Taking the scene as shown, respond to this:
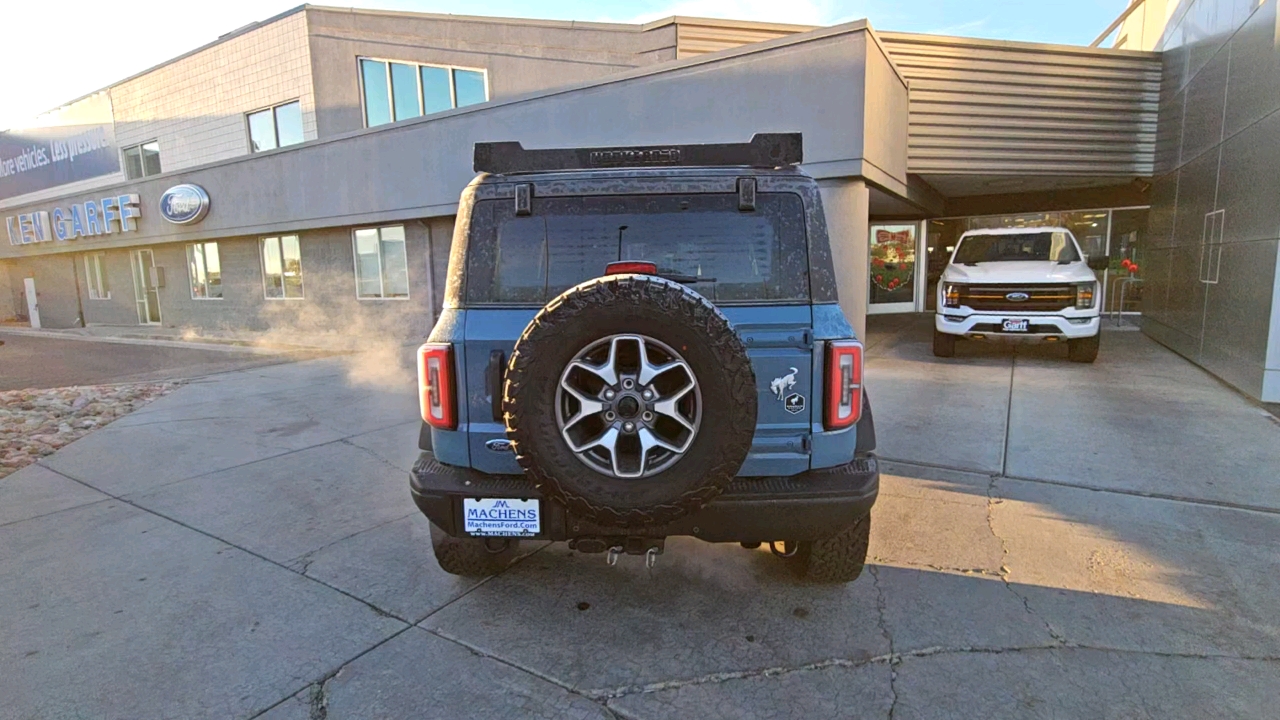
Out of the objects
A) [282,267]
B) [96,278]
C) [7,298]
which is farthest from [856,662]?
[7,298]

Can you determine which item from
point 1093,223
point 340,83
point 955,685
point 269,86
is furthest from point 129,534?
point 1093,223

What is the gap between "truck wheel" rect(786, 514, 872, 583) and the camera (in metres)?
3.17

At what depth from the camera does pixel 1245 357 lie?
288 inches

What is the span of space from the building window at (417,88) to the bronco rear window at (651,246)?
42.8ft

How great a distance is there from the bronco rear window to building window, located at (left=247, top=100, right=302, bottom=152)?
606 inches

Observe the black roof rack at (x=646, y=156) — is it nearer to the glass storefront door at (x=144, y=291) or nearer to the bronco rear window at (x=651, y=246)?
the bronco rear window at (x=651, y=246)

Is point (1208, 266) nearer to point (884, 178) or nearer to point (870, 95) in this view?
point (884, 178)

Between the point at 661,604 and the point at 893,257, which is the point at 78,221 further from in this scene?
the point at 661,604

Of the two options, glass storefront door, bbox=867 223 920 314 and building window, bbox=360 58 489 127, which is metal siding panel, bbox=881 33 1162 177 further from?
building window, bbox=360 58 489 127

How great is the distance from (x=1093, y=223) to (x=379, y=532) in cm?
1833

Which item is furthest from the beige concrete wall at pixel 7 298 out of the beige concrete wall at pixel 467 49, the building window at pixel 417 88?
the building window at pixel 417 88

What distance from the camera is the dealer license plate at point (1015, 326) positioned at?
923 centimetres

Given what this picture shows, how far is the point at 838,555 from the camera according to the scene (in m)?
3.21

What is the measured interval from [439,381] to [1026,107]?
486 inches
